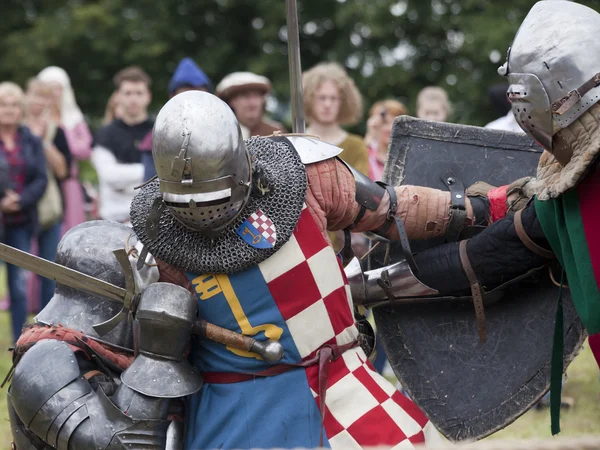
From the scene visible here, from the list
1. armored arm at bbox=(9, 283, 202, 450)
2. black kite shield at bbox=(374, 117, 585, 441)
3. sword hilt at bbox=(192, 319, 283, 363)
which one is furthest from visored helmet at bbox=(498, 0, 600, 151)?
armored arm at bbox=(9, 283, 202, 450)

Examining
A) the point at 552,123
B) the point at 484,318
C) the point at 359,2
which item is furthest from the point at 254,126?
the point at 359,2

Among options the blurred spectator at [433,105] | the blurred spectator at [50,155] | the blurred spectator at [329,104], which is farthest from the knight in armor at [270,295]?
the blurred spectator at [50,155]

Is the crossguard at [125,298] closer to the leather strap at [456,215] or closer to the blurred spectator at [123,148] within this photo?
the leather strap at [456,215]

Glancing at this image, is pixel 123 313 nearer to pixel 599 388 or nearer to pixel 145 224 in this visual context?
pixel 145 224

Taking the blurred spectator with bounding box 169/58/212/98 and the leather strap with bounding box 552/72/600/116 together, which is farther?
the blurred spectator with bounding box 169/58/212/98

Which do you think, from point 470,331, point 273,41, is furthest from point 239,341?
point 273,41

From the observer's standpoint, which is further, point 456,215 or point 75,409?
point 456,215

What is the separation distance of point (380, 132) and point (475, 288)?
350 cm

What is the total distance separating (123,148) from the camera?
302 inches

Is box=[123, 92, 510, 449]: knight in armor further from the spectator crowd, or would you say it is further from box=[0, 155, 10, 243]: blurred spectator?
box=[0, 155, 10, 243]: blurred spectator

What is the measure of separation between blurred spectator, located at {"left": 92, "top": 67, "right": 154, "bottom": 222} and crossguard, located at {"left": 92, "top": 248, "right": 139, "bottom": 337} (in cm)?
371

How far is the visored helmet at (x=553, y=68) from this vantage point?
3.35 m

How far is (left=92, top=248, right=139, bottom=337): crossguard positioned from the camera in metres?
3.76

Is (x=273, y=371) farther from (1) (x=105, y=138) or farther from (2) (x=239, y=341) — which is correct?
(1) (x=105, y=138)
